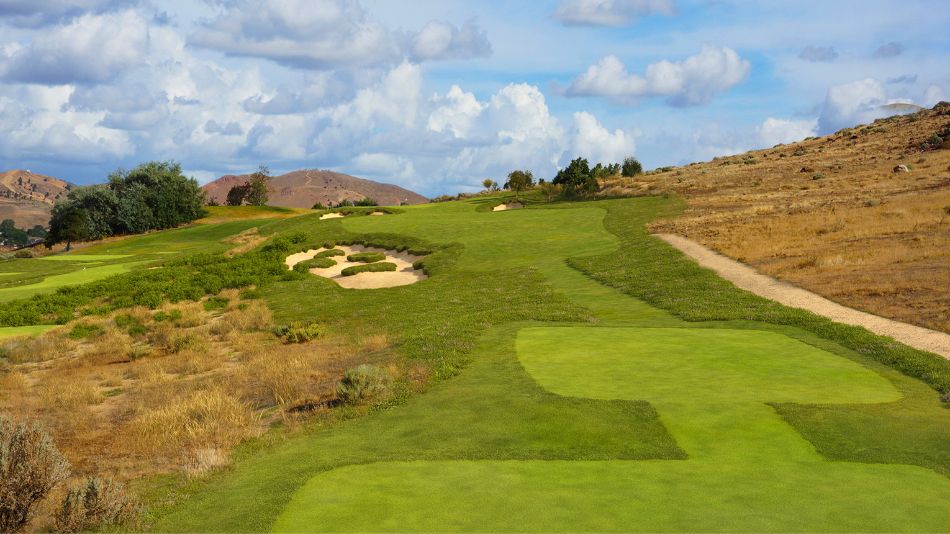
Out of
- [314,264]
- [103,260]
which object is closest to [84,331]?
[314,264]

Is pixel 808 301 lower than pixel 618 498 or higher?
lower

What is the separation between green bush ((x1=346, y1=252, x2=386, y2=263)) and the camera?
4691 cm

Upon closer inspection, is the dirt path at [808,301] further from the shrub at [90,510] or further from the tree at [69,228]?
the tree at [69,228]

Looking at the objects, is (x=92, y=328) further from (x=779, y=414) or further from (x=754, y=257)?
(x=754, y=257)

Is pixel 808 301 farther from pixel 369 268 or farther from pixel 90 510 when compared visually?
pixel 369 268

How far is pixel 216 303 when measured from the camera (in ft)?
125

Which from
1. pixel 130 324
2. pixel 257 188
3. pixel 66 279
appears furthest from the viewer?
pixel 257 188

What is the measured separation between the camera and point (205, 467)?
40.3ft

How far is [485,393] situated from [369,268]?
1138 inches

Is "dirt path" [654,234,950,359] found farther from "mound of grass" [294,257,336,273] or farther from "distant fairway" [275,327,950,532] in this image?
"mound of grass" [294,257,336,273]

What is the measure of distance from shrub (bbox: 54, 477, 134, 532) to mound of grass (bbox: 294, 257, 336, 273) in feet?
115

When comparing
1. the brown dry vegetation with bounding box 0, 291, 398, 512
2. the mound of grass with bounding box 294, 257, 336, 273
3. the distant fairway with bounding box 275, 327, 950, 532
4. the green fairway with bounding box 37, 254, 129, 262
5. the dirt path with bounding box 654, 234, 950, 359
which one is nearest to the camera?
the distant fairway with bounding box 275, 327, 950, 532

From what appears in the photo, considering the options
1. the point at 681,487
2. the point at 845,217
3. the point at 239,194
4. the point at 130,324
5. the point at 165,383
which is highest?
the point at 239,194

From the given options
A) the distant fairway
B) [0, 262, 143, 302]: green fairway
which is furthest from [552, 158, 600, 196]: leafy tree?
the distant fairway
